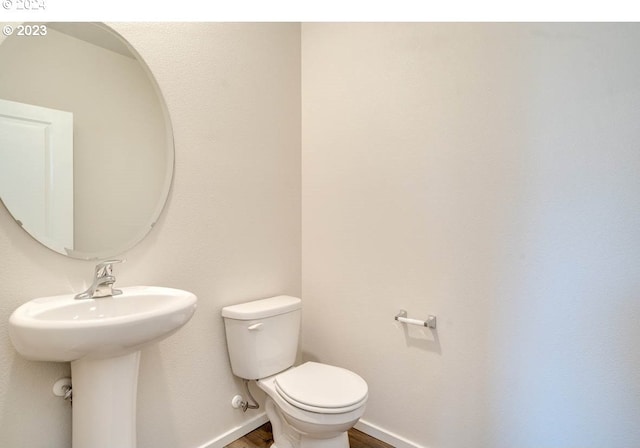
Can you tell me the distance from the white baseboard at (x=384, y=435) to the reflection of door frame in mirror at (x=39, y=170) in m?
1.65

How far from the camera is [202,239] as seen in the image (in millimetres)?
1587

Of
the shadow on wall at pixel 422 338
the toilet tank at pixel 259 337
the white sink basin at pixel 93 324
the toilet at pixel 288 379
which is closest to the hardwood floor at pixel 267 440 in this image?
the toilet at pixel 288 379

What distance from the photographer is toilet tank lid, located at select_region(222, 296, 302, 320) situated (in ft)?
5.22

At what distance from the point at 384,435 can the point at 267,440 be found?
2.00ft

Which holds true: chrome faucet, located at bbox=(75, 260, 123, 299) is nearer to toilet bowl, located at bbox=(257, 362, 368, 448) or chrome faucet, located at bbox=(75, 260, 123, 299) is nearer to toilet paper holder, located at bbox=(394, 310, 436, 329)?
toilet bowl, located at bbox=(257, 362, 368, 448)

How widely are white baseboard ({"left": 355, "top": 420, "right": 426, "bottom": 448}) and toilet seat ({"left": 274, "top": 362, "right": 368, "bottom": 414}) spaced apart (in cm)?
46

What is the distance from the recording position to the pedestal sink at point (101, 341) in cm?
94

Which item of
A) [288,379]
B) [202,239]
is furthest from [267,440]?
[202,239]

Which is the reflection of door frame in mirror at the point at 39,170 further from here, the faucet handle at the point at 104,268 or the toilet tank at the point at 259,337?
the toilet tank at the point at 259,337

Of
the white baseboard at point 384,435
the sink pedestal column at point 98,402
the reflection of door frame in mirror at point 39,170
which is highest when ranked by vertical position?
the reflection of door frame in mirror at point 39,170

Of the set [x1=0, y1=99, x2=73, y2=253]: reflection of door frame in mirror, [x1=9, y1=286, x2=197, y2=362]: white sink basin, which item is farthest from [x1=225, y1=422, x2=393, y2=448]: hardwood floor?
[x1=0, y1=99, x2=73, y2=253]: reflection of door frame in mirror

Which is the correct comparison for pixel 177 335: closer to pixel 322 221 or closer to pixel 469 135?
pixel 322 221

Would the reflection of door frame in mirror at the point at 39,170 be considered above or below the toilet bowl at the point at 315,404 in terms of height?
above

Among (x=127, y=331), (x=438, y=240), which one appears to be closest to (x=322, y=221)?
(x=438, y=240)
